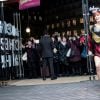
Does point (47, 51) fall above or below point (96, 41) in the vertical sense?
above

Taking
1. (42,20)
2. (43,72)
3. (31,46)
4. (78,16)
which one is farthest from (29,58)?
(42,20)

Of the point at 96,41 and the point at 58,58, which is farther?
the point at 58,58

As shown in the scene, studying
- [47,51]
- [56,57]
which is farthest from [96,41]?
[56,57]

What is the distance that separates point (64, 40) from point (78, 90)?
6.79 m

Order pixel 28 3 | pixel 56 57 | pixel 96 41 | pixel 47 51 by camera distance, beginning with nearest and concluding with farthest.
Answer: pixel 96 41, pixel 47 51, pixel 28 3, pixel 56 57

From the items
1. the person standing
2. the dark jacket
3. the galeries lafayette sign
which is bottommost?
the person standing

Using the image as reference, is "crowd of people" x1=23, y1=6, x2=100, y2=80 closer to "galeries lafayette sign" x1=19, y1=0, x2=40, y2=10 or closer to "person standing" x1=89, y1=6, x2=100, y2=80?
"galeries lafayette sign" x1=19, y1=0, x2=40, y2=10

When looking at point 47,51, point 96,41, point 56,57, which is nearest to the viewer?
point 96,41

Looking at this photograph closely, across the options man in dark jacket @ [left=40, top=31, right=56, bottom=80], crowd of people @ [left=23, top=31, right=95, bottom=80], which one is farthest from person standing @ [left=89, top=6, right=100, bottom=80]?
crowd of people @ [left=23, top=31, right=95, bottom=80]

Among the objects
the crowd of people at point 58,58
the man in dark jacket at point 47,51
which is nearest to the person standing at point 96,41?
the man in dark jacket at point 47,51

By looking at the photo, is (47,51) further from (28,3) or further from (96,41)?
(96,41)

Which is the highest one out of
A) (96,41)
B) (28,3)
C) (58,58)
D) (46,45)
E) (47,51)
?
(28,3)

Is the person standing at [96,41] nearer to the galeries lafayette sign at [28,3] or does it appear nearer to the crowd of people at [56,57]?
the crowd of people at [56,57]

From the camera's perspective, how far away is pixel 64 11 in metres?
25.6
